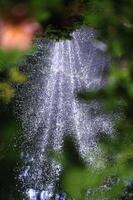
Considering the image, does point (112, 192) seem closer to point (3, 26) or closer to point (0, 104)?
point (3, 26)

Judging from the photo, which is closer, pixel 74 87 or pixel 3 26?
pixel 3 26

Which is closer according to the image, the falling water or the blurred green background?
the blurred green background

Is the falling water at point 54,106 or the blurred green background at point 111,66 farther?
the falling water at point 54,106

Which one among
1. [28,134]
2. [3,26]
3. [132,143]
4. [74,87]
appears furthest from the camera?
[74,87]

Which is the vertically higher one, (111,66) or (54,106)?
(54,106)

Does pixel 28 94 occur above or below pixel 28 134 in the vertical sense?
above

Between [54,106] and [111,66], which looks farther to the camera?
[54,106]

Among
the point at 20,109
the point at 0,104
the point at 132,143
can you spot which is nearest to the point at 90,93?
the point at 132,143

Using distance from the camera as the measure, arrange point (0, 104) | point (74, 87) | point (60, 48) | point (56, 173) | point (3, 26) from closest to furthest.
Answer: point (3, 26), point (0, 104), point (56, 173), point (74, 87), point (60, 48)
